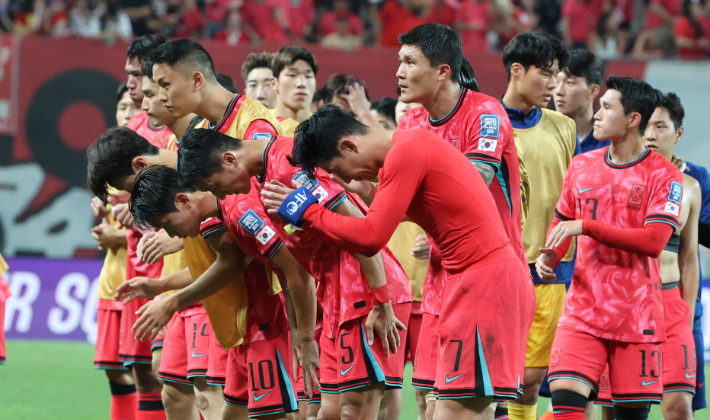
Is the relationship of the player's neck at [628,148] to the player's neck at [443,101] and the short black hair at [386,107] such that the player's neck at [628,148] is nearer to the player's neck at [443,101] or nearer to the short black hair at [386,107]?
the player's neck at [443,101]

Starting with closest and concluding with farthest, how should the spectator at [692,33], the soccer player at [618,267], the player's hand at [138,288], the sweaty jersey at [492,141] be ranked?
the sweaty jersey at [492,141] → the player's hand at [138,288] → the soccer player at [618,267] → the spectator at [692,33]

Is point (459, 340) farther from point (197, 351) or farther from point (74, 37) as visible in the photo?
point (74, 37)

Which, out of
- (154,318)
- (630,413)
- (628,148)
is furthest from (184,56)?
(630,413)

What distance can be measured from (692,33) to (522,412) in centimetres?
939

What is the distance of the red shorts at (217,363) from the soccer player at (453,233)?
1526 millimetres

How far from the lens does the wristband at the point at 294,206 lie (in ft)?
11.3

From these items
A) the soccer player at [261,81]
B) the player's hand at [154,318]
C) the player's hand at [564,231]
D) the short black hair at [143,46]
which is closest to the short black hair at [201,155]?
the player's hand at [154,318]

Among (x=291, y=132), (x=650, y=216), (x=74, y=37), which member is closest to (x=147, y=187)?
(x=291, y=132)

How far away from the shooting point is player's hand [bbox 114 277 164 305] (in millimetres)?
4469

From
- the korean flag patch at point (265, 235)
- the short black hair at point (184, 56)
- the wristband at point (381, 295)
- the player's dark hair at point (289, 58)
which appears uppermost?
the player's dark hair at point (289, 58)

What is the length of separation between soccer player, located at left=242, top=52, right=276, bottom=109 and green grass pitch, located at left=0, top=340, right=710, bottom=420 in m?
2.91

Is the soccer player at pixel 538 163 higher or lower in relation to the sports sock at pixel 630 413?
higher

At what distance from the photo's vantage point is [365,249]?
341cm

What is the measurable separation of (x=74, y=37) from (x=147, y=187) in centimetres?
906
